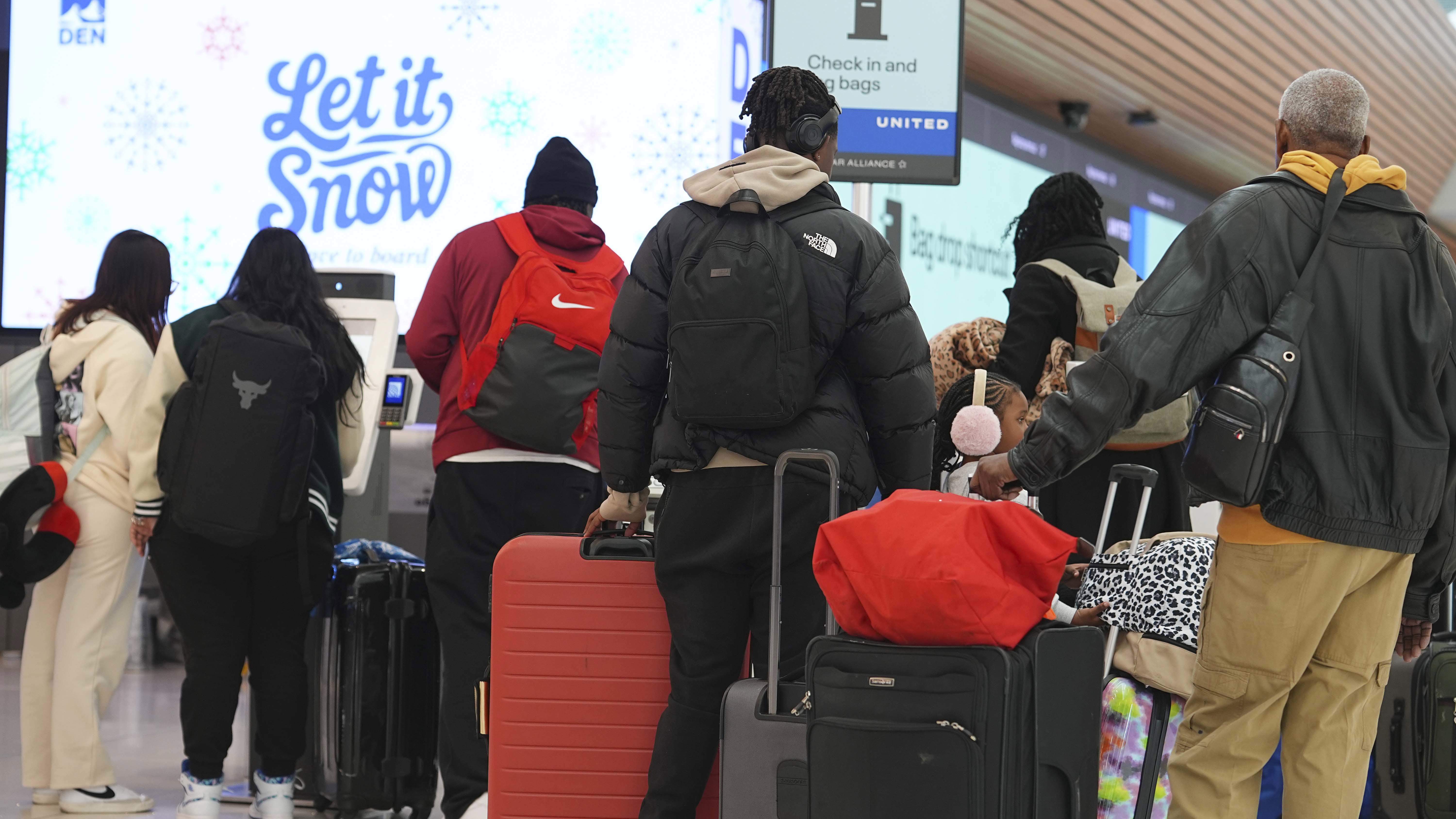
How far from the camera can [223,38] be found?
243 inches

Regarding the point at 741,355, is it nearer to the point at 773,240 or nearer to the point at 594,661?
the point at 773,240

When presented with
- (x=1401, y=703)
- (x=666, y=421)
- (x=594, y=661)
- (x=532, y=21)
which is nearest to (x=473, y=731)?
(x=594, y=661)

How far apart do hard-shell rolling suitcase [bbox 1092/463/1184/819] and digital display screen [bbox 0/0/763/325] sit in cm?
361

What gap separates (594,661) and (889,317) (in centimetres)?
88

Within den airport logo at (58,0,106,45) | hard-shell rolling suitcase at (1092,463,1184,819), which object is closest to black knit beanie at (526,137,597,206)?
hard-shell rolling suitcase at (1092,463,1184,819)

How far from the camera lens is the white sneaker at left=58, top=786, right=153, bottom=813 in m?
3.71

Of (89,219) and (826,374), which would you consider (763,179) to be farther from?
(89,219)

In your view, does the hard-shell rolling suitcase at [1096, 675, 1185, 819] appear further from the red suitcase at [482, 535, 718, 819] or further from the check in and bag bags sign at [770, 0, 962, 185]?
the check in and bag bags sign at [770, 0, 962, 185]

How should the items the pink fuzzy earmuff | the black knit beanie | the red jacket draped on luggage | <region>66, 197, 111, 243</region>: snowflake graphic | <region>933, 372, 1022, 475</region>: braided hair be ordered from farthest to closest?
<region>66, 197, 111, 243</region>: snowflake graphic, the black knit beanie, <region>933, 372, 1022, 475</region>: braided hair, the pink fuzzy earmuff, the red jacket draped on luggage

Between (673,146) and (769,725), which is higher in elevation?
(673,146)

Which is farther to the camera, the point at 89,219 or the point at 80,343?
the point at 89,219

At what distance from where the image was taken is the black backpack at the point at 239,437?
11.0ft

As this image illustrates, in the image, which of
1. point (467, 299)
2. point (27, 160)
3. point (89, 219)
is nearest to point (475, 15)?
point (89, 219)

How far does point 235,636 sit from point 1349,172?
282 cm
